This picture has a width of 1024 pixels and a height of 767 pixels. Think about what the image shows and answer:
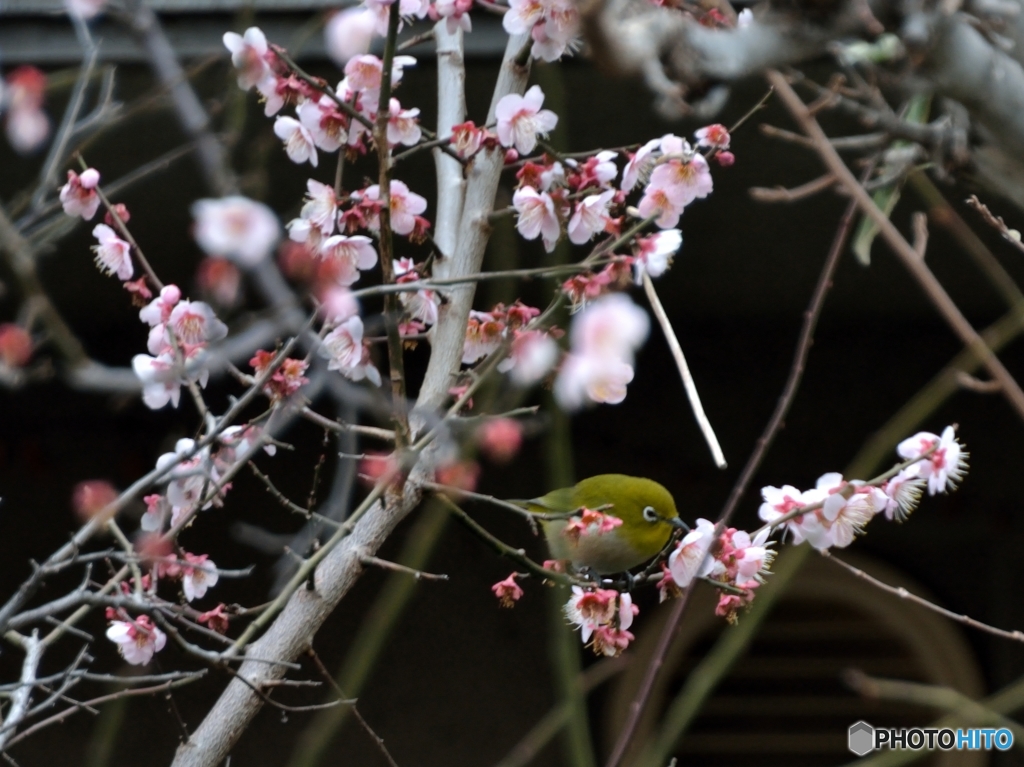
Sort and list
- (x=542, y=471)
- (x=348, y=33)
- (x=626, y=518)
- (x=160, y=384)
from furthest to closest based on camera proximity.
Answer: (x=542, y=471)
(x=626, y=518)
(x=160, y=384)
(x=348, y=33)

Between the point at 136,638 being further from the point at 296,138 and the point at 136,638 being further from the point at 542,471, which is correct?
the point at 542,471

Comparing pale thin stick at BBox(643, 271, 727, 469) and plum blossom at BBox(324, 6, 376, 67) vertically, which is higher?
plum blossom at BBox(324, 6, 376, 67)

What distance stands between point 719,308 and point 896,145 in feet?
7.00

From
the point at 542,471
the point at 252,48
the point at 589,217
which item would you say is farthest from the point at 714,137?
the point at 542,471

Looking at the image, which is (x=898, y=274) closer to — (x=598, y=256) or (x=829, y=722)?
(x=829, y=722)

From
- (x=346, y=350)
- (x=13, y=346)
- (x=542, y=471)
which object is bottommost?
(x=542, y=471)

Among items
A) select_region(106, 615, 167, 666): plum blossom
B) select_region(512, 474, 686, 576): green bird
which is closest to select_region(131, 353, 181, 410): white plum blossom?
select_region(106, 615, 167, 666): plum blossom

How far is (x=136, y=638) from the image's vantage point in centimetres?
141

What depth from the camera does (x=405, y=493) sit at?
1328 mm

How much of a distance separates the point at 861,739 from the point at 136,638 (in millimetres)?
2112

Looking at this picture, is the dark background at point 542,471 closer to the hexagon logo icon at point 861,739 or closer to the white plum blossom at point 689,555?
the hexagon logo icon at point 861,739

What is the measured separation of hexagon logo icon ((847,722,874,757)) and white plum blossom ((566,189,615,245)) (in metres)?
1.76

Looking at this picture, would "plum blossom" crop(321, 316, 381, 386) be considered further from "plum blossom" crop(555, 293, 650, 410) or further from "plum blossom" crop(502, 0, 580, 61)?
"plum blossom" crop(555, 293, 650, 410)

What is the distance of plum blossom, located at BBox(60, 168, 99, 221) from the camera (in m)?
1.42
